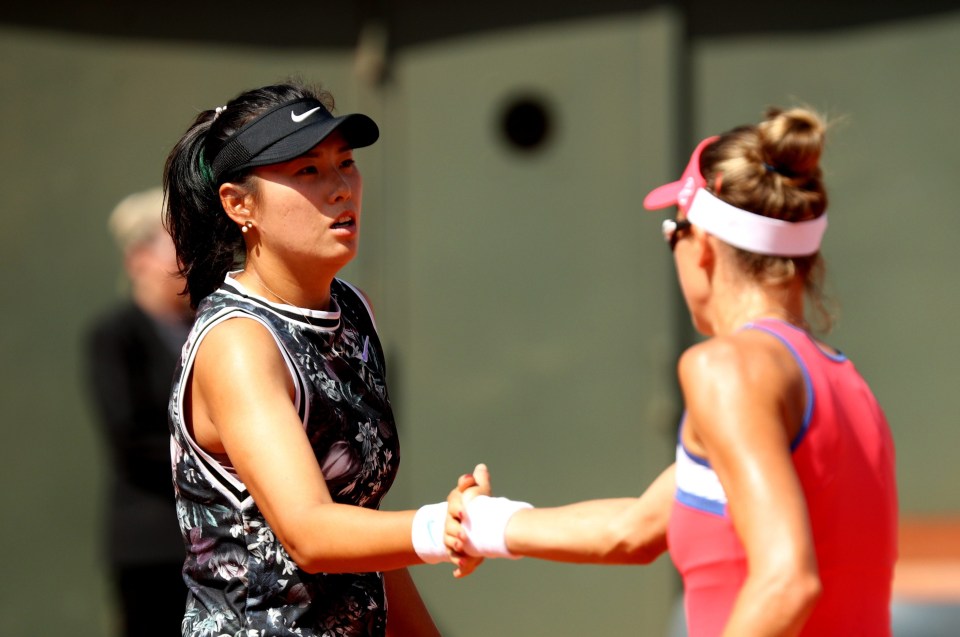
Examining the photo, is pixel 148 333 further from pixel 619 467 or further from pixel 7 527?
pixel 619 467

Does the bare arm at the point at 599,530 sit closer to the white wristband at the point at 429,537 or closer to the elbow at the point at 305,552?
the white wristband at the point at 429,537

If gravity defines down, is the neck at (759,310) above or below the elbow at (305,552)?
above

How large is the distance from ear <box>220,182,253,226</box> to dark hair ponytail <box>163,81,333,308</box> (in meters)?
0.02

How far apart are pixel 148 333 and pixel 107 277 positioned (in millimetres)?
1042

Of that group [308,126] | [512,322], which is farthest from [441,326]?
[308,126]

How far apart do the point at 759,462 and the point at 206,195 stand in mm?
1320

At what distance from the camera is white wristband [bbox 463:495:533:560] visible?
2375mm

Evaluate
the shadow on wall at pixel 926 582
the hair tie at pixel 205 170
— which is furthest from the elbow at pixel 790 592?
the shadow on wall at pixel 926 582

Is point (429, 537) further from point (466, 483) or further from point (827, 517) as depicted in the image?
point (827, 517)

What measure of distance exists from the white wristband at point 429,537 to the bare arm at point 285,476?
0.5 inches

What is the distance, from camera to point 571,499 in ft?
18.2

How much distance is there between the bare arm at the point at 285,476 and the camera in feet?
7.75

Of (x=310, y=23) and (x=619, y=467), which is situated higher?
(x=310, y=23)

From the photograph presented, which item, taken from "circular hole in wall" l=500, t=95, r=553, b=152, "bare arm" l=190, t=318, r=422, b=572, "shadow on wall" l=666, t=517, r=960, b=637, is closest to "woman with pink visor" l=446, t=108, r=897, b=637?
"bare arm" l=190, t=318, r=422, b=572
